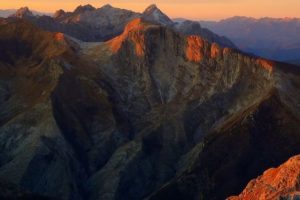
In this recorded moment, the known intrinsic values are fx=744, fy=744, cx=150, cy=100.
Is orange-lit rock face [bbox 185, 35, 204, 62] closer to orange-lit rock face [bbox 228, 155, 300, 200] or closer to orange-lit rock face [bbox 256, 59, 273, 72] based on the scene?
orange-lit rock face [bbox 256, 59, 273, 72]

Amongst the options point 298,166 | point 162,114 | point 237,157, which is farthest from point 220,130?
point 298,166

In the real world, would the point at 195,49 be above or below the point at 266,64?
below

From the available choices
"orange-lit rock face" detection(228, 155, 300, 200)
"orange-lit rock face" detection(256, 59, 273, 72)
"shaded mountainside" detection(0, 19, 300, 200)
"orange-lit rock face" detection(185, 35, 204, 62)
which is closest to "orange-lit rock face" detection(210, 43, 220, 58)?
"shaded mountainside" detection(0, 19, 300, 200)

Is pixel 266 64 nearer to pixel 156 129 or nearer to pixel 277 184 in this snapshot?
pixel 156 129

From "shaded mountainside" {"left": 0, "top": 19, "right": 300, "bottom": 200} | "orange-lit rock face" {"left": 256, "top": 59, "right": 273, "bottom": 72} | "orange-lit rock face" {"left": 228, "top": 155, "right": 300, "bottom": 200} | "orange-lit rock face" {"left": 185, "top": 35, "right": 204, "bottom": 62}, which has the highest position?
"orange-lit rock face" {"left": 228, "top": 155, "right": 300, "bottom": 200}

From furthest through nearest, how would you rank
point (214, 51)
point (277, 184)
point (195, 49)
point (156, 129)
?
point (195, 49)
point (214, 51)
point (156, 129)
point (277, 184)

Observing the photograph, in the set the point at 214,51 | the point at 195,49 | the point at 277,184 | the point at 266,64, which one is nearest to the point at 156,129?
the point at 214,51
